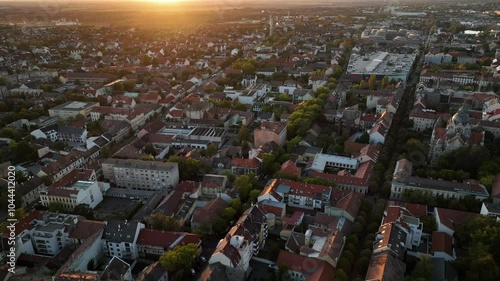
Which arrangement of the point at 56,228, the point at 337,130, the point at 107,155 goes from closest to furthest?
the point at 56,228, the point at 107,155, the point at 337,130

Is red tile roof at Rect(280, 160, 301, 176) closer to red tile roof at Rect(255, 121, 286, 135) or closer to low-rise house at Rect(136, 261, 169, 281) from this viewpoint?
red tile roof at Rect(255, 121, 286, 135)

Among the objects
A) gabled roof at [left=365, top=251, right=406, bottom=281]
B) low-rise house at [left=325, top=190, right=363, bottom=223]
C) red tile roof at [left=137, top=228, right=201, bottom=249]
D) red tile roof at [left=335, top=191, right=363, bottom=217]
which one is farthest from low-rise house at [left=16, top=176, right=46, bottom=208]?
gabled roof at [left=365, top=251, right=406, bottom=281]

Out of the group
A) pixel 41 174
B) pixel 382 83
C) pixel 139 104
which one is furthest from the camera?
pixel 382 83

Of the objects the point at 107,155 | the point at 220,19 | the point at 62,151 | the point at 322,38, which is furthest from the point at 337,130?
the point at 220,19

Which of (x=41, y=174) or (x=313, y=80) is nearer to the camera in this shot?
(x=41, y=174)

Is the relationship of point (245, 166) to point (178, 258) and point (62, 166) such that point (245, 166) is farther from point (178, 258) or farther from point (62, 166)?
point (62, 166)

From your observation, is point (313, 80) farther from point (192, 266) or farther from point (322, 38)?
point (322, 38)
